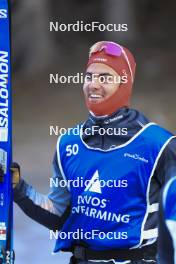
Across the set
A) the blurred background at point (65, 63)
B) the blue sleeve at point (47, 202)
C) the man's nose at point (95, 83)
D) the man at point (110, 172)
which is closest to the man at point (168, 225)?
the man at point (110, 172)

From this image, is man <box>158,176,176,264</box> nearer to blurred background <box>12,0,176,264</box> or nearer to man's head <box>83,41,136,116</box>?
blurred background <box>12,0,176,264</box>

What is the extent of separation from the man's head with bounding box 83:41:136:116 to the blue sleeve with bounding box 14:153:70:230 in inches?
15.4

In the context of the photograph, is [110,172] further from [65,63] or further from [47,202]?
[65,63]

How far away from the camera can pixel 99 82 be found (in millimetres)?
3596

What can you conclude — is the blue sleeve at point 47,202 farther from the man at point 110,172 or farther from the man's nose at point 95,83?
the man's nose at point 95,83

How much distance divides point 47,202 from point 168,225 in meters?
0.67

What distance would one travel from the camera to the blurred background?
140 inches

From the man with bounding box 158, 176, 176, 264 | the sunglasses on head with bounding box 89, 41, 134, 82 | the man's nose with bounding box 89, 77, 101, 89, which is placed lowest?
the man with bounding box 158, 176, 176, 264

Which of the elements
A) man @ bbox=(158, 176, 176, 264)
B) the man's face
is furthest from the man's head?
man @ bbox=(158, 176, 176, 264)

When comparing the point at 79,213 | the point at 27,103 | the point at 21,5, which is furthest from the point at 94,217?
the point at 21,5

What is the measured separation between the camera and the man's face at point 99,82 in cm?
358

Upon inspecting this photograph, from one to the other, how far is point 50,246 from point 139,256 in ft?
1.62

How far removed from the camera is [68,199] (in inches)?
144

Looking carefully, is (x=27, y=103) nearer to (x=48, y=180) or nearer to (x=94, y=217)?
(x=48, y=180)
